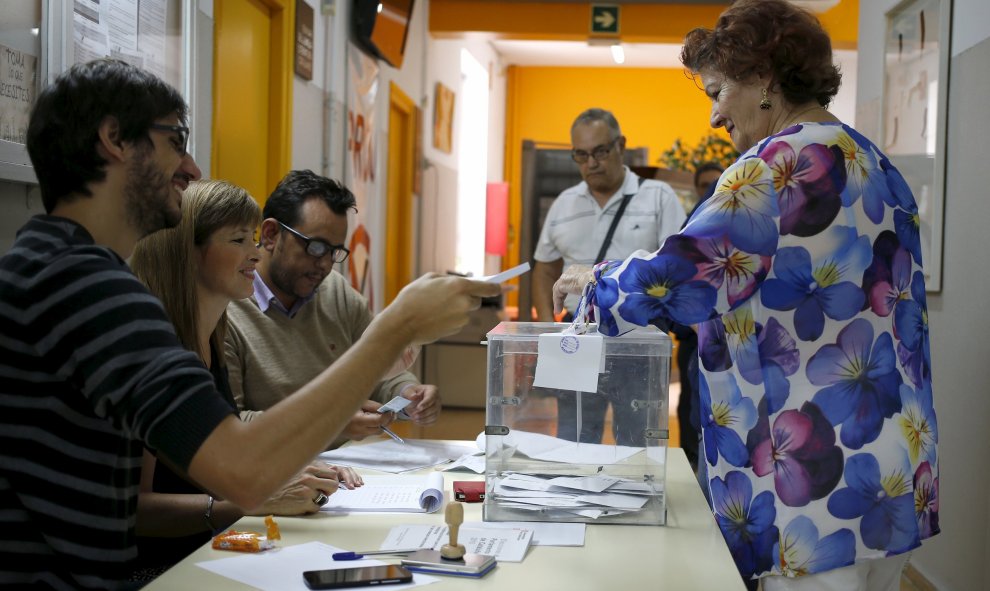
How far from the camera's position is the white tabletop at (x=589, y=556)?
1.38m

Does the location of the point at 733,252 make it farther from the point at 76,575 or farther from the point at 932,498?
the point at 76,575

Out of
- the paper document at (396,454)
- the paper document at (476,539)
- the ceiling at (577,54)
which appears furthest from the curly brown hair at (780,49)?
the ceiling at (577,54)

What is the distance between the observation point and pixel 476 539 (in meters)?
1.57

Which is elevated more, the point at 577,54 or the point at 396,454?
the point at 577,54

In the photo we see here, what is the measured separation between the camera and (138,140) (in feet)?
4.12

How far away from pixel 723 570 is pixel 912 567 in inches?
96.5

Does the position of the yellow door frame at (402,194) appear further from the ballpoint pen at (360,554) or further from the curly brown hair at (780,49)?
the ballpoint pen at (360,554)

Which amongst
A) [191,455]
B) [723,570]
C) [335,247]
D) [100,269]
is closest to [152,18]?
[335,247]

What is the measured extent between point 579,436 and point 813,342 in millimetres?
525

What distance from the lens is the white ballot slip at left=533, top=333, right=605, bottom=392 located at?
1662 millimetres

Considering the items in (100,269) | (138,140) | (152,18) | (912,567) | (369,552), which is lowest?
(912,567)

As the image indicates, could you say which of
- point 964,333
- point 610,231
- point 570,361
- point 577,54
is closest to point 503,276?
point 570,361

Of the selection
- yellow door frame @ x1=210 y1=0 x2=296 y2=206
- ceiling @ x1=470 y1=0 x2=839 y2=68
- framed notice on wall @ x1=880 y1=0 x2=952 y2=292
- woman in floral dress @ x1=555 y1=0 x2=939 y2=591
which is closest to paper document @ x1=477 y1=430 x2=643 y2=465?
woman in floral dress @ x1=555 y1=0 x2=939 y2=591

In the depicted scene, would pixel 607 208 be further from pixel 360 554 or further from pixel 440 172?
pixel 440 172
